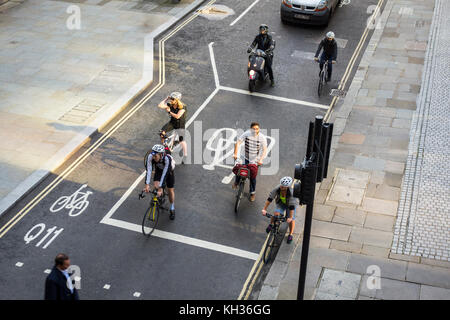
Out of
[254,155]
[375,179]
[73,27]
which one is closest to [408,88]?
[375,179]

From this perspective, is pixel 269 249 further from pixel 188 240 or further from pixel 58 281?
pixel 58 281

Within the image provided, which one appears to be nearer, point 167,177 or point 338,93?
point 167,177

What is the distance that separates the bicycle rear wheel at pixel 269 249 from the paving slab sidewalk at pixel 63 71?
19.0ft

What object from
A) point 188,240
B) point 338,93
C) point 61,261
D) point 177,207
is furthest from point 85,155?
point 338,93

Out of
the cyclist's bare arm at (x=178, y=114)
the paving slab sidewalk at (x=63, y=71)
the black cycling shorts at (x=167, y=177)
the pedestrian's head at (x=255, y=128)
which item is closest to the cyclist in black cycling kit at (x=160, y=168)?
the black cycling shorts at (x=167, y=177)

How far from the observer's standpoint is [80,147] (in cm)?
1456

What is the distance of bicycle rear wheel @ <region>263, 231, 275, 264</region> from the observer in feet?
35.7

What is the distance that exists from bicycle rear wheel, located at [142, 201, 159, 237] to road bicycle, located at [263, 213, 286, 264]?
2394 mm

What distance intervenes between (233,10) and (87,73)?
326 inches

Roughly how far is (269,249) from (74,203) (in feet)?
15.1

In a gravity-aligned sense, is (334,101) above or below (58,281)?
below

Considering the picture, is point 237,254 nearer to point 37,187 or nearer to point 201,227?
point 201,227

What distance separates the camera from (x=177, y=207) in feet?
40.6

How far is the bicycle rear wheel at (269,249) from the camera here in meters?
10.9
